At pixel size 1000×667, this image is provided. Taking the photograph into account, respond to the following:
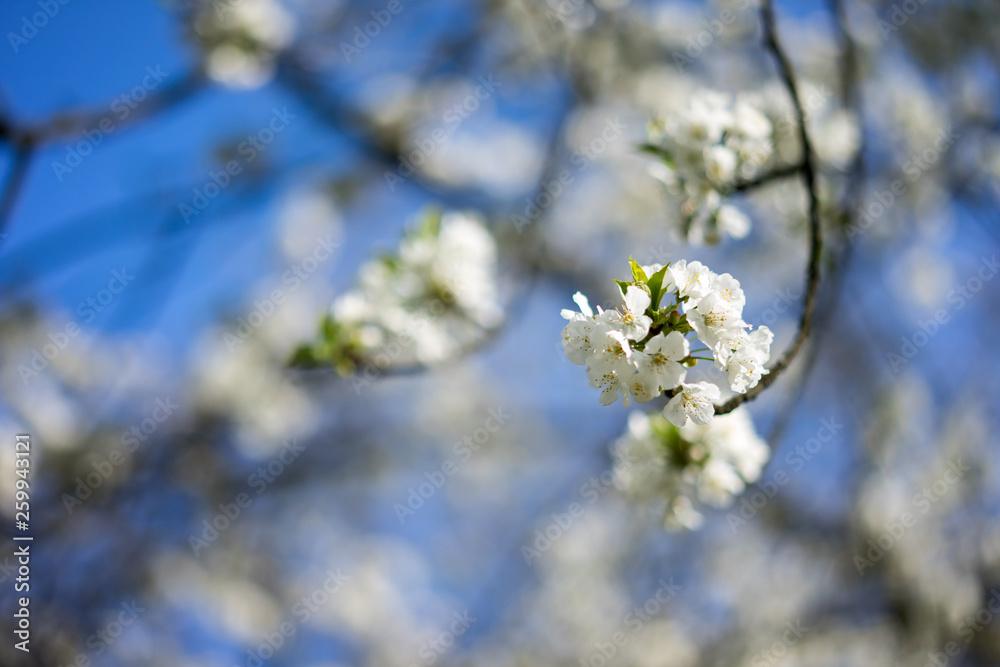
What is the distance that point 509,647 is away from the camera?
5.52m

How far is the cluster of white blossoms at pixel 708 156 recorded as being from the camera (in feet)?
4.94

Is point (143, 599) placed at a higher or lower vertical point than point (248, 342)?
lower

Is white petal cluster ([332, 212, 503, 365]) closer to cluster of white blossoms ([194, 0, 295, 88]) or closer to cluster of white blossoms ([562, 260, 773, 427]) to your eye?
cluster of white blossoms ([562, 260, 773, 427])

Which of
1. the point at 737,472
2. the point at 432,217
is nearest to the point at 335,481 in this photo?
the point at 432,217

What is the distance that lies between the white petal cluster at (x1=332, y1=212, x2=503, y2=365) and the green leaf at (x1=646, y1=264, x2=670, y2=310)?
109 cm

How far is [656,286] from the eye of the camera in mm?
1016

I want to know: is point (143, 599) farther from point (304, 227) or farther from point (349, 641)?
point (304, 227)

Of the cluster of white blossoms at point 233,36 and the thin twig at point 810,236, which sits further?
the cluster of white blossoms at point 233,36

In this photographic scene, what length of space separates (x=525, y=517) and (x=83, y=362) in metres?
5.17

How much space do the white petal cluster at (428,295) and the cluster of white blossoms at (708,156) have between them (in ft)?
2.51

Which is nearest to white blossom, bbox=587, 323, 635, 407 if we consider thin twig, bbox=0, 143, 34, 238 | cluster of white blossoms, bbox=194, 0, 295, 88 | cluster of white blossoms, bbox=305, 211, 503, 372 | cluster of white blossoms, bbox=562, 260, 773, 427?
cluster of white blossoms, bbox=562, 260, 773, 427

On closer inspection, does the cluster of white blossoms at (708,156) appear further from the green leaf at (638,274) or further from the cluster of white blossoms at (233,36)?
the cluster of white blossoms at (233,36)

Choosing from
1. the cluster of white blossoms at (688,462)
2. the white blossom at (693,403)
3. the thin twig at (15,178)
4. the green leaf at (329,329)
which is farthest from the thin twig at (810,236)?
the thin twig at (15,178)

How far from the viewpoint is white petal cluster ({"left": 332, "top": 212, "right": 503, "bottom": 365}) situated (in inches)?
78.9
